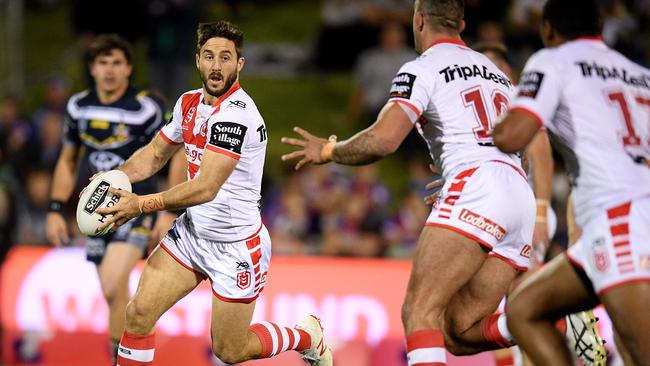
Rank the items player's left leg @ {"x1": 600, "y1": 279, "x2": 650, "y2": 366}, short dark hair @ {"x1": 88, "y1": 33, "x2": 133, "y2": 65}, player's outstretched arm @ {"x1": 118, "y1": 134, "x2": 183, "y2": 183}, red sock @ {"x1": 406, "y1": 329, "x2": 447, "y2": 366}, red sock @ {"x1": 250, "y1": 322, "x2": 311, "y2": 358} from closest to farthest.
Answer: player's left leg @ {"x1": 600, "y1": 279, "x2": 650, "y2": 366}
red sock @ {"x1": 406, "y1": 329, "x2": 447, "y2": 366}
player's outstretched arm @ {"x1": 118, "y1": 134, "x2": 183, "y2": 183}
red sock @ {"x1": 250, "y1": 322, "x2": 311, "y2": 358}
short dark hair @ {"x1": 88, "y1": 33, "x2": 133, "y2": 65}

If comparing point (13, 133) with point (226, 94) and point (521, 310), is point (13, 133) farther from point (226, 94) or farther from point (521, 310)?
point (521, 310)

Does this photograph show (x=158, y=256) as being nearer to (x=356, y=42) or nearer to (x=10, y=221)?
(x=10, y=221)

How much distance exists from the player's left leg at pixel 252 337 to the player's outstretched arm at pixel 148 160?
97 cm

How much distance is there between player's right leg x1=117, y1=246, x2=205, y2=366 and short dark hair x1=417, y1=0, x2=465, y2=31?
2212 mm

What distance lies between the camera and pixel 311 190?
13.4 meters

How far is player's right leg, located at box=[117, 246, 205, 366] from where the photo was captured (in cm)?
670

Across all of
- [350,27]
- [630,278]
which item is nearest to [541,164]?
[630,278]

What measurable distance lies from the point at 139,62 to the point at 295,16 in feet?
9.06

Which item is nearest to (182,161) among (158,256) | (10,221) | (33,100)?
(158,256)

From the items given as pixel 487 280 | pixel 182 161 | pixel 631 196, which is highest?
pixel 182 161

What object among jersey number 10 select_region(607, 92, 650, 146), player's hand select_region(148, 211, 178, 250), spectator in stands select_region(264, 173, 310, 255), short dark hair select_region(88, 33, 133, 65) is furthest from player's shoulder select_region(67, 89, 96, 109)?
jersey number 10 select_region(607, 92, 650, 146)

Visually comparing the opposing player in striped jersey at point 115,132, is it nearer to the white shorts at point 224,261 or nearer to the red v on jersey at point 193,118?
the white shorts at point 224,261

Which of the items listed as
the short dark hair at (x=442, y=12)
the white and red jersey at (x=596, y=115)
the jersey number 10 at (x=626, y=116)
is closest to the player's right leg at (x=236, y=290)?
the short dark hair at (x=442, y=12)

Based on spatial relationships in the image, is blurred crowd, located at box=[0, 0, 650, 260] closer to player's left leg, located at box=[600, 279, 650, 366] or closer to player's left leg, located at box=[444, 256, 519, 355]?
player's left leg, located at box=[444, 256, 519, 355]
